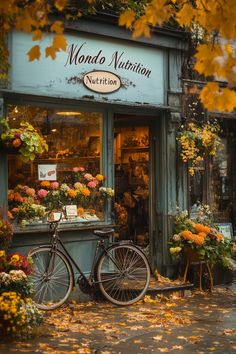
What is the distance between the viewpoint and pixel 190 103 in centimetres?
1082

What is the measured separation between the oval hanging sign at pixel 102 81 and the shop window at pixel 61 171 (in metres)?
0.47

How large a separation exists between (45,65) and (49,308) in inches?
137

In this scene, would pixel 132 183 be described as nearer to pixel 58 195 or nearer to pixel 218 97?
pixel 58 195

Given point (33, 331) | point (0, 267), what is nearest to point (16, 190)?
point (0, 267)

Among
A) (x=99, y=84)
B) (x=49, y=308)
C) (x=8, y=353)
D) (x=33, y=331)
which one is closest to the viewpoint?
(x=8, y=353)

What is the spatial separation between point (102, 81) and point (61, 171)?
1.56 m

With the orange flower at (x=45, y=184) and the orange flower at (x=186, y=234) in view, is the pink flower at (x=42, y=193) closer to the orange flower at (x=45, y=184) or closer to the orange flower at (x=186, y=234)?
the orange flower at (x=45, y=184)

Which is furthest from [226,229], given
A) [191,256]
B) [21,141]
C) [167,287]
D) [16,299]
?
[16,299]

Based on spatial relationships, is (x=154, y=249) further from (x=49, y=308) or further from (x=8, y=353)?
(x=8, y=353)

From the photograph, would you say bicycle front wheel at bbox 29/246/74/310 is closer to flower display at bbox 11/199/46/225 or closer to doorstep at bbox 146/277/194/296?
flower display at bbox 11/199/46/225

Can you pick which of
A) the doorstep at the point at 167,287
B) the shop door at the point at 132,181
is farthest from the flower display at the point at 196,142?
the doorstep at the point at 167,287

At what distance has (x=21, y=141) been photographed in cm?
828

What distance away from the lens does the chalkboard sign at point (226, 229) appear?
1189cm

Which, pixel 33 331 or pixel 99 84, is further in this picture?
pixel 99 84
